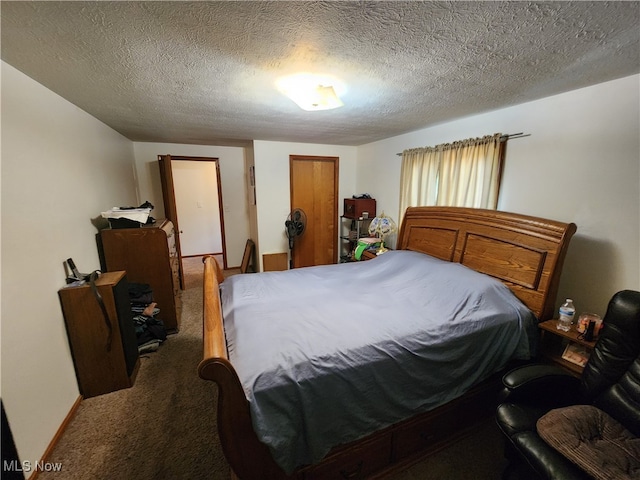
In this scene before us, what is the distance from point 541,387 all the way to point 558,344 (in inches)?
24.5

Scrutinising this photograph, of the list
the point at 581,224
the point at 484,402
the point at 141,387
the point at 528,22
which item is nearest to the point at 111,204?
the point at 141,387

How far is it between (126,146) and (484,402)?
5004 millimetres

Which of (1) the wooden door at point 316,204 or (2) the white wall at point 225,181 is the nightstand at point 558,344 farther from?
(2) the white wall at point 225,181

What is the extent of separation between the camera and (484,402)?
1.74 meters

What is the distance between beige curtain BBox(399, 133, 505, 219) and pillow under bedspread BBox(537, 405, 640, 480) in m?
1.64

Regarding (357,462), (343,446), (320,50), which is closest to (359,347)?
(343,446)

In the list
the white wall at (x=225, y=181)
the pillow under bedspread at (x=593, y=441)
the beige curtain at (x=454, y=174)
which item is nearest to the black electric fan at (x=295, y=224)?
the white wall at (x=225, y=181)

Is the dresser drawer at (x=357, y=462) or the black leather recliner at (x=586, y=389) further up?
the black leather recliner at (x=586, y=389)

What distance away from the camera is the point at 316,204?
4.45m

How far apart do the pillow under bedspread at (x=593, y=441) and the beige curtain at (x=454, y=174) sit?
1637 mm

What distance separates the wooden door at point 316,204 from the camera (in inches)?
167

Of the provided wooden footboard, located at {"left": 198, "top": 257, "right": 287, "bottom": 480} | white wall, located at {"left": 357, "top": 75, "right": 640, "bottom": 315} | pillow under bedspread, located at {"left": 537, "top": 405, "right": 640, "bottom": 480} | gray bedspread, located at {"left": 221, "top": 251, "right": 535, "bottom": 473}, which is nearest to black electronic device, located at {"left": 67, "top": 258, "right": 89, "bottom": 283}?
gray bedspread, located at {"left": 221, "top": 251, "right": 535, "bottom": 473}

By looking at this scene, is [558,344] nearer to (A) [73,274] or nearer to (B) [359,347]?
(B) [359,347]

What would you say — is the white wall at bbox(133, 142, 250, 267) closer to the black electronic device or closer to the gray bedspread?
the black electronic device
